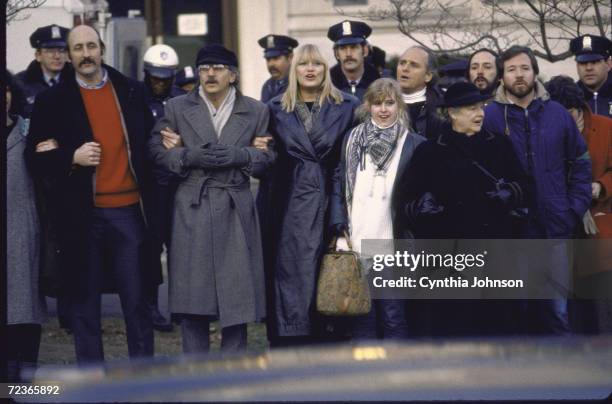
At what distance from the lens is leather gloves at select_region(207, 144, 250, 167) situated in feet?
23.7

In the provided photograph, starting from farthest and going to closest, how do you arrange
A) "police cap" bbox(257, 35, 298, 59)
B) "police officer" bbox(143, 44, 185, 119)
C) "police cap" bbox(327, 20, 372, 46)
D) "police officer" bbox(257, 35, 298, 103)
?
1. "police cap" bbox(257, 35, 298, 59)
2. "police officer" bbox(257, 35, 298, 103)
3. "police officer" bbox(143, 44, 185, 119)
4. "police cap" bbox(327, 20, 372, 46)

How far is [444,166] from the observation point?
7.39 meters

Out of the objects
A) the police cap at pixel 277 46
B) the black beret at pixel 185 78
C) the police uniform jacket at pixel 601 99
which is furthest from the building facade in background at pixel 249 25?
the police uniform jacket at pixel 601 99

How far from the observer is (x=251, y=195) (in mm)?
7477

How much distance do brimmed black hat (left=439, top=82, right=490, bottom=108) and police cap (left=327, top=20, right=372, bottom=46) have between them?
1471 millimetres

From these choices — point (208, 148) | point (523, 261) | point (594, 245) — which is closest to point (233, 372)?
point (208, 148)

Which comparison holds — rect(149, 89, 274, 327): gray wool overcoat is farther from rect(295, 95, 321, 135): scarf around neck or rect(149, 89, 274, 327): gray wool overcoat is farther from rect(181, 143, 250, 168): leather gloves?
rect(295, 95, 321, 135): scarf around neck

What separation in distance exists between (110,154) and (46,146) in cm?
36

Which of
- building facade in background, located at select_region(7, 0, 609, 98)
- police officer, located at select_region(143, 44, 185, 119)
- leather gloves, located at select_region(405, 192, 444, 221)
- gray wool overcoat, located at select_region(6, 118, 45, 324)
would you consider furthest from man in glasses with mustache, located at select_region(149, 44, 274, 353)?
building facade in background, located at select_region(7, 0, 609, 98)

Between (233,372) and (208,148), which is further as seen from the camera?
(208,148)

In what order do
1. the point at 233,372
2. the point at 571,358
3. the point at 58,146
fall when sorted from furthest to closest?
the point at 58,146, the point at 233,372, the point at 571,358

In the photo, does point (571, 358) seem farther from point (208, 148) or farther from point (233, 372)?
point (208, 148)

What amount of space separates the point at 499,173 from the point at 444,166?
1.04ft

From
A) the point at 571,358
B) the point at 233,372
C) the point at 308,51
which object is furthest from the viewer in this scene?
the point at 308,51
